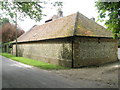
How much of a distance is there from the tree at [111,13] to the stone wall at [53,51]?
4.46 metres

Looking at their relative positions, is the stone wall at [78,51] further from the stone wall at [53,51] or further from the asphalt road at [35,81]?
the asphalt road at [35,81]

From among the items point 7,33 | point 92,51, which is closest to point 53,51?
point 92,51

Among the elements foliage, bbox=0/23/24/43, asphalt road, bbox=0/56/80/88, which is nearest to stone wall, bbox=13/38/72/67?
asphalt road, bbox=0/56/80/88

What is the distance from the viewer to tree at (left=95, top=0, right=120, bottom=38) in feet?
30.1

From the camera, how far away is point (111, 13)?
9836 mm

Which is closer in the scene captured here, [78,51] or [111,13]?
[111,13]

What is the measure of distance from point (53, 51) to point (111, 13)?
8147mm

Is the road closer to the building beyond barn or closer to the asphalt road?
the asphalt road

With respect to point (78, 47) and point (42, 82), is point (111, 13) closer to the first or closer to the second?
point (78, 47)

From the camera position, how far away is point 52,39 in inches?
617

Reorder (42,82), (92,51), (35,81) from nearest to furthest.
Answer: (42,82) < (35,81) < (92,51)

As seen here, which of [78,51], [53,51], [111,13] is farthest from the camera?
[53,51]

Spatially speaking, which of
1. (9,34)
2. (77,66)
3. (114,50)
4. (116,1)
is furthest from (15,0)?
(9,34)

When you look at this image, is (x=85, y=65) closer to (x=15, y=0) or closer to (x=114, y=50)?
(x=114, y=50)
